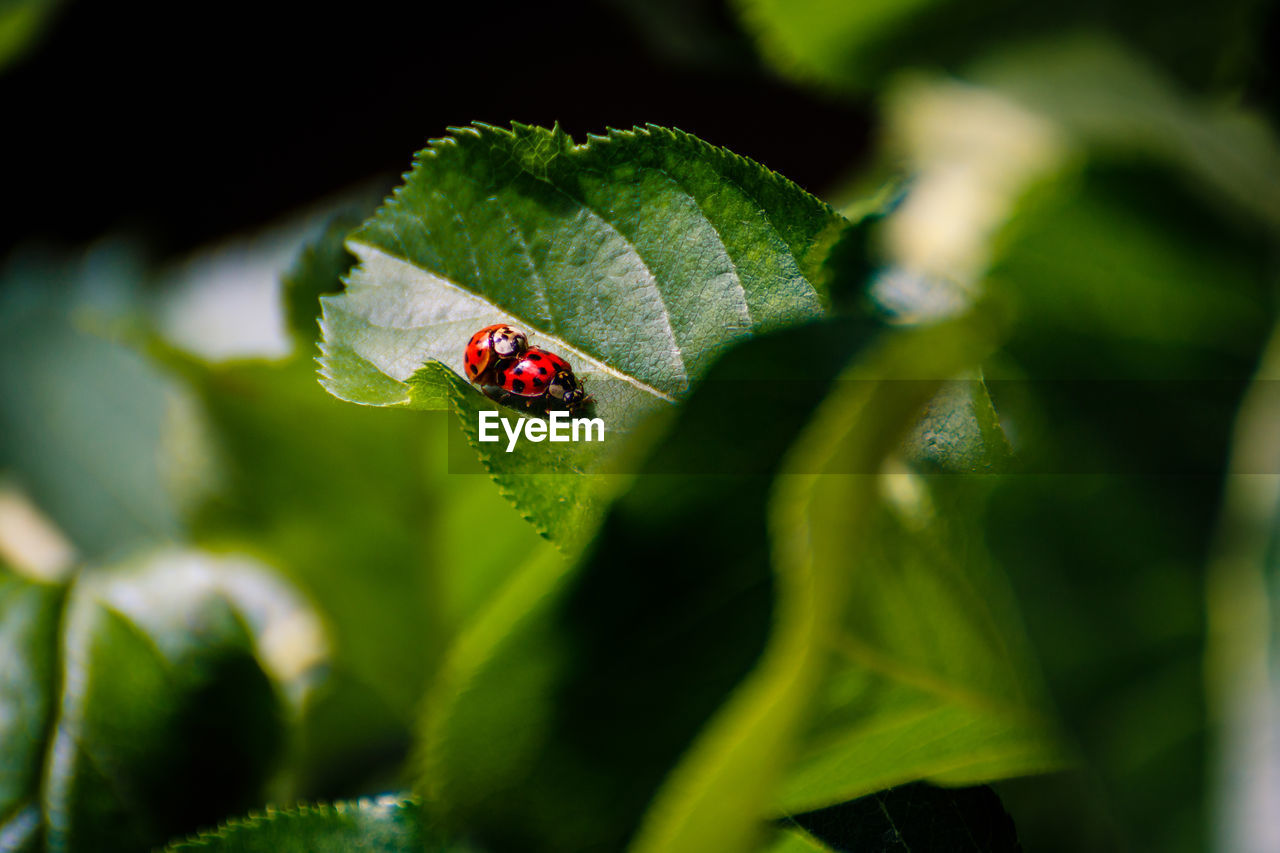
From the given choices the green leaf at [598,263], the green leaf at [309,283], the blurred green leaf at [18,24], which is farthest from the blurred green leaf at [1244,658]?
the blurred green leaf at [18,24]

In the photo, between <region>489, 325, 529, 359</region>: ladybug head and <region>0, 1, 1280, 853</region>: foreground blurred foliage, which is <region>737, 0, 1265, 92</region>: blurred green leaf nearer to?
<region>0, 1, 1280, 853</region>: foreground blurred foliage

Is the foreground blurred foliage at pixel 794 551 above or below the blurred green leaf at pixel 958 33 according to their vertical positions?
below

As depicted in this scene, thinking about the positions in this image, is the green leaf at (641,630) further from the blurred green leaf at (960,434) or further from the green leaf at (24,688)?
the green leaf at (24,688)

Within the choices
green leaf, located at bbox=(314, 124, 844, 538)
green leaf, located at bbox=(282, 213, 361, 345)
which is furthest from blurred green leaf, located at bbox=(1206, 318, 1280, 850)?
green leaf, located at bbox=(282, 213, 361, 345)

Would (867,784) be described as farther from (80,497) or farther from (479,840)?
(80,497)

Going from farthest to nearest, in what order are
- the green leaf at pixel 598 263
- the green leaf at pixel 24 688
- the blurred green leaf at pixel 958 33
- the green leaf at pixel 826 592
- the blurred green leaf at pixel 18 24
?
the blurred green leaf at pixel 18 24 < the blurred green leaf at pixel 958 33 < the green leaf at pixel 24 688 < the green leaf at pixel 598 263 < the green leaf at pixel 826 592

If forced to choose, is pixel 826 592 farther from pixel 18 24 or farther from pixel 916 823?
pixel 18 24

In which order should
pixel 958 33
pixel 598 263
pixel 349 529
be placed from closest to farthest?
pixel 598 263 < pixel 349 529 < pixel 958 33

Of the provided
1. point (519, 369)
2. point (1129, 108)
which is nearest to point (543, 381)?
point (519, 369)
